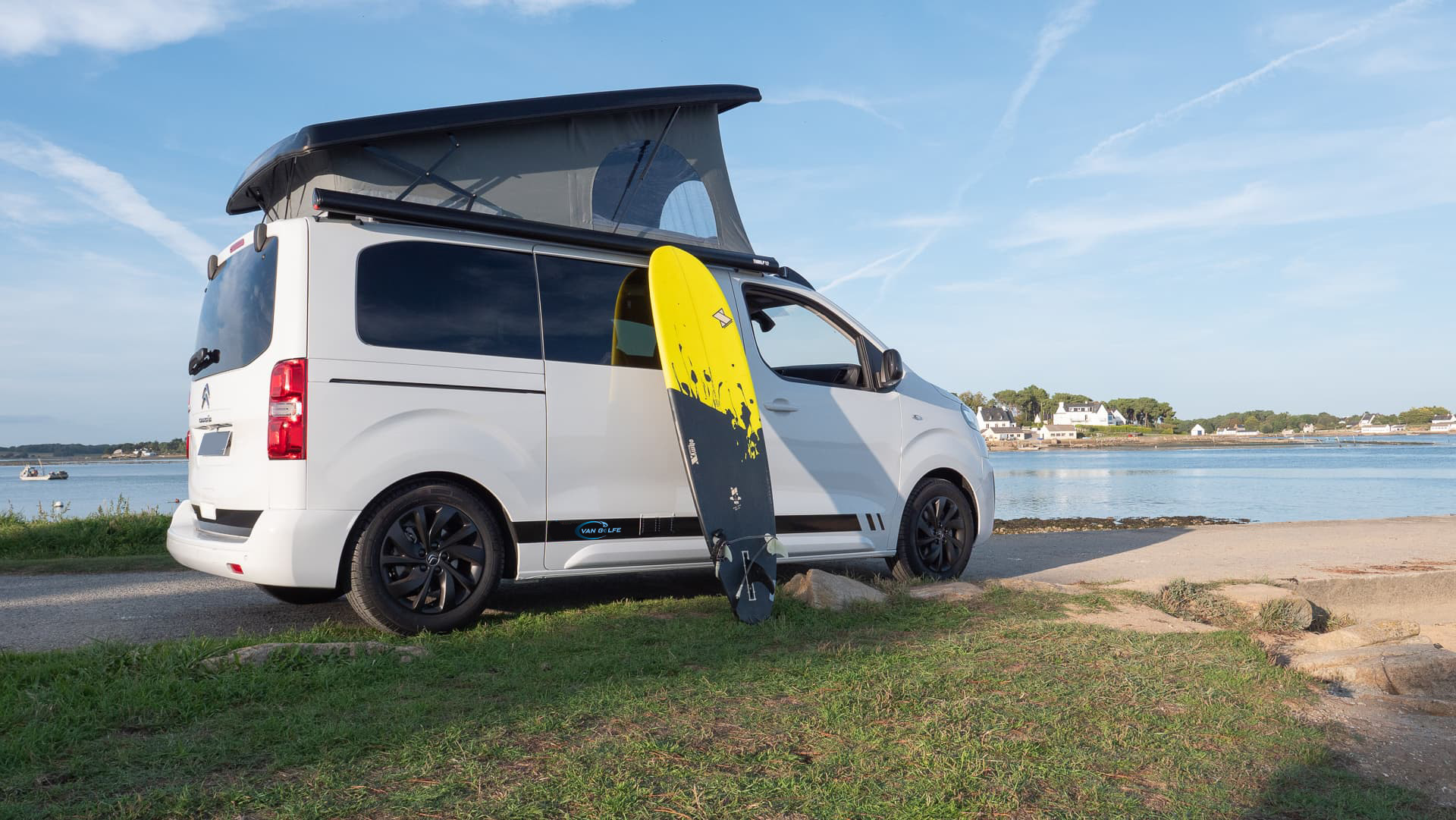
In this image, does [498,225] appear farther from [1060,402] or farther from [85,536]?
[1060,402]

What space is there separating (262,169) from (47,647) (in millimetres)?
2763

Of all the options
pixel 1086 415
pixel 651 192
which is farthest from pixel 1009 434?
pixel 651 192

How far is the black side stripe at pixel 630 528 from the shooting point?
208 inches

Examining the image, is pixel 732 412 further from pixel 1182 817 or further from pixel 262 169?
pixel 1182 817

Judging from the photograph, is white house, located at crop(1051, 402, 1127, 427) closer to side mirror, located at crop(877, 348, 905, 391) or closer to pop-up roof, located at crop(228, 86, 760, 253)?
side mirror, located at crop(877, 348, 905, 391)

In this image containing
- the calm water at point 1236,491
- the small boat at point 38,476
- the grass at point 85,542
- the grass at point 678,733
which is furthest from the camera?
the small boat at point 38,476

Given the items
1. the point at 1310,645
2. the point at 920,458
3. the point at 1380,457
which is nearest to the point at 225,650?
the point at 920,458

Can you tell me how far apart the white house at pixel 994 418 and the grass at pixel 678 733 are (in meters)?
128

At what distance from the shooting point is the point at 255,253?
508cm

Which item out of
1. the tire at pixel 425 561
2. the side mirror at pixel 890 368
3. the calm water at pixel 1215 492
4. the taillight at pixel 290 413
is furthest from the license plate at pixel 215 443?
the calm water at pixel 1215 492

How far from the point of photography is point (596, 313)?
18.6 feet

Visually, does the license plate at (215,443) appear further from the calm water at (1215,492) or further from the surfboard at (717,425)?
the calm water at (1215,492)

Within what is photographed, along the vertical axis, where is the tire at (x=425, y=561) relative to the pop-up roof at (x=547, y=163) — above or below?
below

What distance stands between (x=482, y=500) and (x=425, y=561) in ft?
1.42
